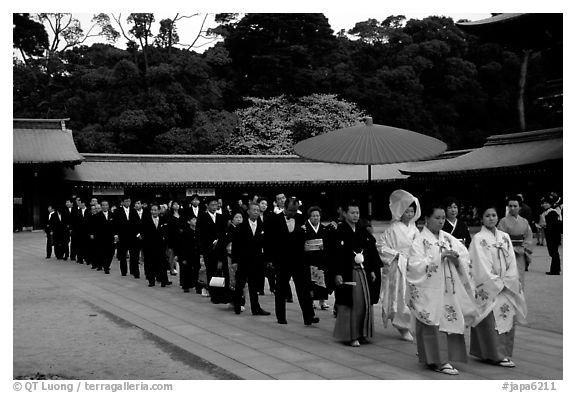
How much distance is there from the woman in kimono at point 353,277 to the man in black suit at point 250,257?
6.96 ft

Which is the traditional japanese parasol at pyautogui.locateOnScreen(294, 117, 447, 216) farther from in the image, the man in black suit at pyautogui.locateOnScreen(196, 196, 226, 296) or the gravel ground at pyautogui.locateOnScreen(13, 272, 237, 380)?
the man in black suit at pyautogui.locateOnScreen(196, 196, 226, 296)

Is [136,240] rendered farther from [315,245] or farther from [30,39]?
[30,39]

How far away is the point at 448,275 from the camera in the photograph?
19.1 feet

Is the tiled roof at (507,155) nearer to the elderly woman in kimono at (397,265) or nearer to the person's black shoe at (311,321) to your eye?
the elderly woman in kimono at (397,265)

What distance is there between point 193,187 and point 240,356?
27.2m

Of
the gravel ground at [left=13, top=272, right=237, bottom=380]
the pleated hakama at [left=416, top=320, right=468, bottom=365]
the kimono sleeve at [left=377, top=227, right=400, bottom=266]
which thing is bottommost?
the gravel ground at [left=13, top=272, right=237, bottom=380]

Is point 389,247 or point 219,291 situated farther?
point 219,291

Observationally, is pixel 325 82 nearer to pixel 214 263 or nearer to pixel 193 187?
pixel 193 187

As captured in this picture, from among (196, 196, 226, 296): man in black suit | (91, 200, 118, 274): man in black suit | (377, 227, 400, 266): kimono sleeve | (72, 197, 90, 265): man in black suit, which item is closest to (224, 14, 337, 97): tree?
(72, 197, 90, 265): man in black suit

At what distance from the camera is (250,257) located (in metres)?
8.88

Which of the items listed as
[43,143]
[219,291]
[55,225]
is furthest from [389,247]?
[43,143]

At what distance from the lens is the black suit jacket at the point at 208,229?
10.5 m

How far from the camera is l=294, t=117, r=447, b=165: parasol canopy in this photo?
275 inches

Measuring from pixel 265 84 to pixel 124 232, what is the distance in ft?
104
